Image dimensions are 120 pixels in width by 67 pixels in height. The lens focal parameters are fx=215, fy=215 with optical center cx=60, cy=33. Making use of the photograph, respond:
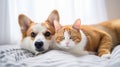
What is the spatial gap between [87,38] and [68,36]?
6.4 inches

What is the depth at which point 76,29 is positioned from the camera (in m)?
1.21

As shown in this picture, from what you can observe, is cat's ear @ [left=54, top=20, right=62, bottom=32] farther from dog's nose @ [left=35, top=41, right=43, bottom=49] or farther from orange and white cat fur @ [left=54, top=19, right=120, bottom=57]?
dog's nose @ [left=35, top=41, right=43, bottom=49]

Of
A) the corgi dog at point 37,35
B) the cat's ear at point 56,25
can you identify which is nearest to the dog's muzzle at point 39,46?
the corgi dog at point 37,35

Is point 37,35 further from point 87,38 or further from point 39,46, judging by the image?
point 87,38

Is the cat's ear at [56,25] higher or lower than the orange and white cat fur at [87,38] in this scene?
higher

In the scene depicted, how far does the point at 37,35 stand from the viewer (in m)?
1.23

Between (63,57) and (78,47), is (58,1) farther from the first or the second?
(63,57)

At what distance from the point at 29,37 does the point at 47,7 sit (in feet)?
A: 1.83

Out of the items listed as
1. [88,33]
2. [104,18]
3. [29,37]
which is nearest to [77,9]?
[104,18]

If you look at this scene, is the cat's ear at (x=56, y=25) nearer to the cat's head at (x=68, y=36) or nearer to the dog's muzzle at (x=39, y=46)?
the cat's head at (x=68, y=36)

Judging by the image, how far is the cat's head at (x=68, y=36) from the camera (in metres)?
1.15

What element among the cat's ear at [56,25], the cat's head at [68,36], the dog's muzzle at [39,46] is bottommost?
the dog's muzzle at [39,46]

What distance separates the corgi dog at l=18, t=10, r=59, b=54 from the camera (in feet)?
3.94

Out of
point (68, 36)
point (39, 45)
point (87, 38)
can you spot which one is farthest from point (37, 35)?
point (87, 38)
